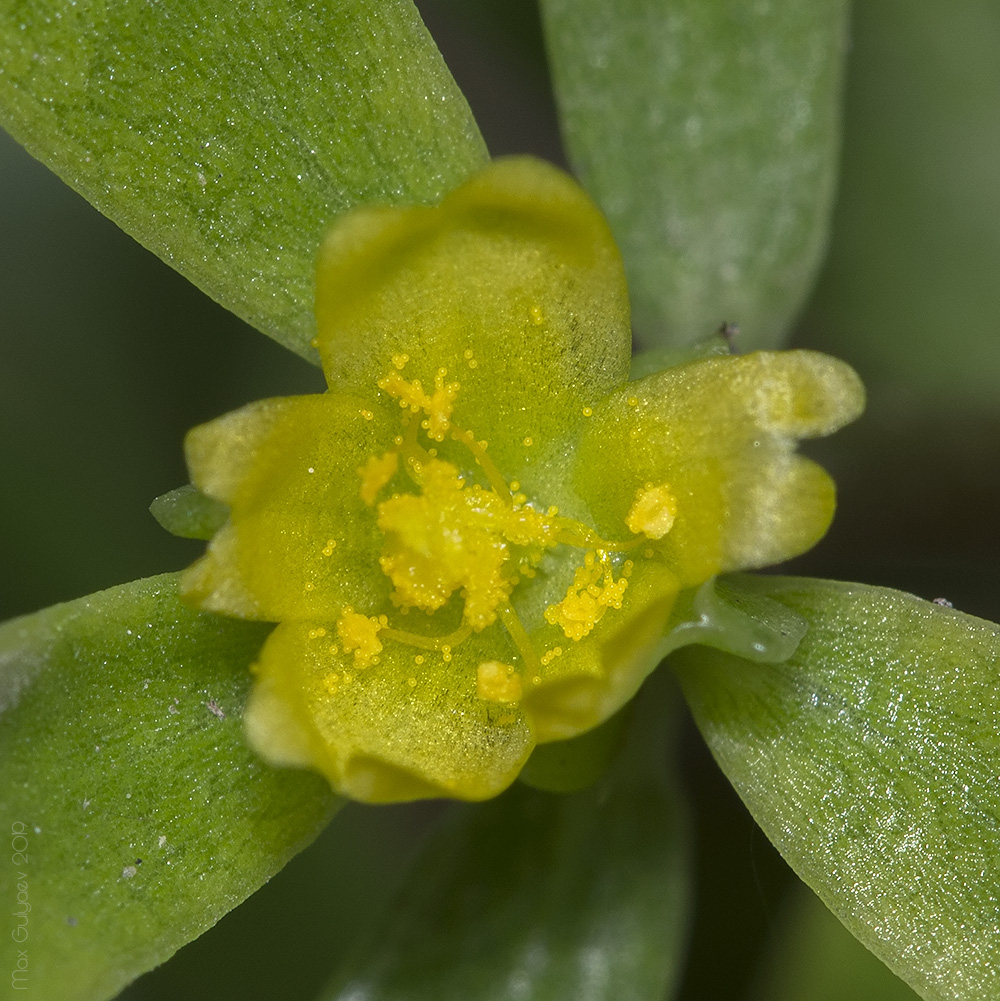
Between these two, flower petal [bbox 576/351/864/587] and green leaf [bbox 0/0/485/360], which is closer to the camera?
flower petal [bbox 576/351/864/587]

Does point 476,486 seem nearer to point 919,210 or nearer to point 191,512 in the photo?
point 191,512

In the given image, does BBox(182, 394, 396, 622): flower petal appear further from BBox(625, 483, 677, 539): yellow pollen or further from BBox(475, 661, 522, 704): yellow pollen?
BBox(625, 483, 677, 539): yellow pollen

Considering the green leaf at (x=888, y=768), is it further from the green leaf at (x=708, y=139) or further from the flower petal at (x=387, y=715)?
the green leaf at (x=708, y=139)

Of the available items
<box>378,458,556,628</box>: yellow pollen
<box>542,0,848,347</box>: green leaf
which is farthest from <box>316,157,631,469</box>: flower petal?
<box>542,0,848,347</box>: green leaf

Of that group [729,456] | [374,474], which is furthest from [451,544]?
[729,456]

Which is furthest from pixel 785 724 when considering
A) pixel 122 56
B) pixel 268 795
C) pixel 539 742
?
pixel 122 56

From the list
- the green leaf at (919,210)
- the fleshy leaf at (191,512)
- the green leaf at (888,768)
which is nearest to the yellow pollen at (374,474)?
the fleshy leaf at (191,512)
